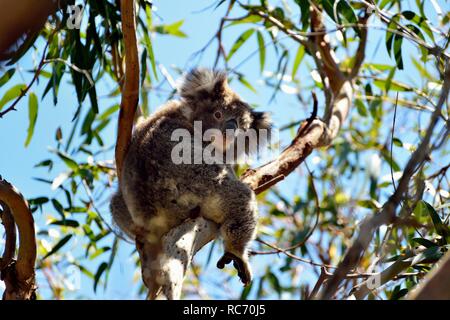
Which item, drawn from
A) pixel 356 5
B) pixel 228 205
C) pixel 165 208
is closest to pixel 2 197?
pixel 165 208

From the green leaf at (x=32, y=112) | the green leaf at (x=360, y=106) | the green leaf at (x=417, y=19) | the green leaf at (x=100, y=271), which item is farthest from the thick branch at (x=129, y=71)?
the green leaf at (x=360, y=106)

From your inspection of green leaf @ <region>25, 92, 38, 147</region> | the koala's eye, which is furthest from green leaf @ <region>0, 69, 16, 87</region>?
the koala's eye

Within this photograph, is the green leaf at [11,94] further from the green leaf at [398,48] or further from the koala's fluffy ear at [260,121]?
the green leaf at [398,48]

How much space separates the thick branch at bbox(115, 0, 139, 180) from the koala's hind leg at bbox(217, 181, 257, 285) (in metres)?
0.66

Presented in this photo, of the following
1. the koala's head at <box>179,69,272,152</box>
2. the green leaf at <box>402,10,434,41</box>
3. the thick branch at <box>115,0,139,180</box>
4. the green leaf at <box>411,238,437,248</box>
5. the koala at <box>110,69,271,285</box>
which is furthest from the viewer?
the koala's head at <box>179,69,272,152</box>

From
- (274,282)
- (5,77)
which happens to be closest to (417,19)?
(274,282)

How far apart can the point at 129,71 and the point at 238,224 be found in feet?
3.28

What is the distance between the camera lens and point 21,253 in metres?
2.79

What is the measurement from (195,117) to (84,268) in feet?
5.74

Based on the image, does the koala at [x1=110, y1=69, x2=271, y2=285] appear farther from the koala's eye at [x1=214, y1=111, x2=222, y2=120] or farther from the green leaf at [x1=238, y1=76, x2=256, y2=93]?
the green leaf at [x1=238, y1=76, x2=256, y2=93]

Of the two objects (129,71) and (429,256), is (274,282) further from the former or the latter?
(129,71)

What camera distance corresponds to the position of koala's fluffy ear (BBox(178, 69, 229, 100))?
13.9 ft

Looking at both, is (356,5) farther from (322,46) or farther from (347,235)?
(347,235)

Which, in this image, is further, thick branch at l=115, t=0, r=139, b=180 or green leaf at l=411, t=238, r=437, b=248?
green leaf at l=411, t=238, r=437, b=248
